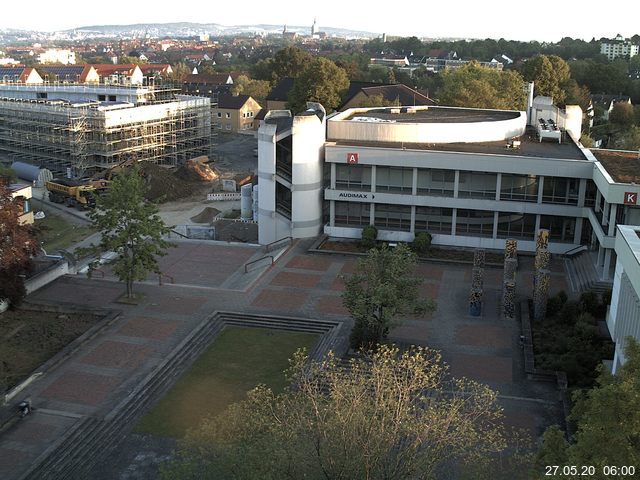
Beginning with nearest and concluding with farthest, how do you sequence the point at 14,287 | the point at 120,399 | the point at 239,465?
1. the point at 239,465
2. the point at 120,399
3. the point at 14,287

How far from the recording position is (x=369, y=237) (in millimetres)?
40781

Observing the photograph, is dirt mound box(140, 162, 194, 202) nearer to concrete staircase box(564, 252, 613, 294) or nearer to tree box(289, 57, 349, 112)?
tree box(289, 57, 349, 112)

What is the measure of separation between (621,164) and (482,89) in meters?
29.7

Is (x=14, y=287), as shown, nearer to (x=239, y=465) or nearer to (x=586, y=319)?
(x=239, y=465)

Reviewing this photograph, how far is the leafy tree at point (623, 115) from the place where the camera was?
8725 cm

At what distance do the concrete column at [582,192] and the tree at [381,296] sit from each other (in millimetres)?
15871

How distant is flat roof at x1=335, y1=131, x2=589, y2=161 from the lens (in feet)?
136

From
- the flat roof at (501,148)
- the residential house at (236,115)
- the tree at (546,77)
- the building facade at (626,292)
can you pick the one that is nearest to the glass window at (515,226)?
the flat roof at (501,148)

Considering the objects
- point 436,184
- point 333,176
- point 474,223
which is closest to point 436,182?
point 436,184

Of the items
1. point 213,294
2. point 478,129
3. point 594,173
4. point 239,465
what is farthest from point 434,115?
point 239,465

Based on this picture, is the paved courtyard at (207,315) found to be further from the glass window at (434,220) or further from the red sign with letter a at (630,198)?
the red sign with letter a at (630,198)

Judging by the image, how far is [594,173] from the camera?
123 ft

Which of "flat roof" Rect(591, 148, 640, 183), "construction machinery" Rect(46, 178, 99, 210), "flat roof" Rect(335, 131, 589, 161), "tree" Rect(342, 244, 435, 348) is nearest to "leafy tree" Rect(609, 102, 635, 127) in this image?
"flat roof" Rect(335, 131, 589, 161)

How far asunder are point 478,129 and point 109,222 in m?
24.3
